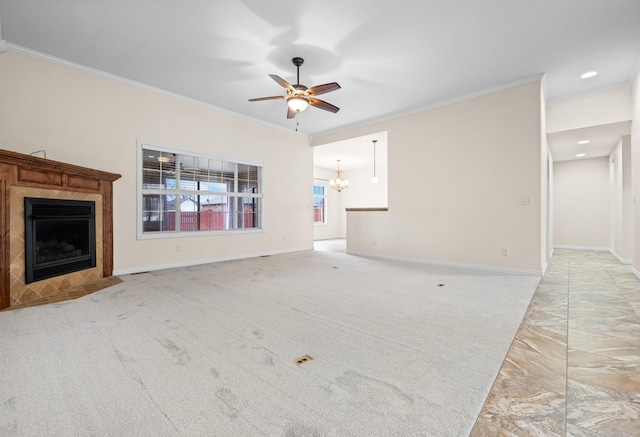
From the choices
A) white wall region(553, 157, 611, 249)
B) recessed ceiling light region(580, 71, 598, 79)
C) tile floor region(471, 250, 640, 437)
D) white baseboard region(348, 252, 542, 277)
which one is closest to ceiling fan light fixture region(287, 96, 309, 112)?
tile floor region(471, 250, 640, 437)

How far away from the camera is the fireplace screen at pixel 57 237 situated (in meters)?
3.10

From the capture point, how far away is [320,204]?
38.3 ft

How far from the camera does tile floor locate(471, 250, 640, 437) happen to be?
4.30 feet

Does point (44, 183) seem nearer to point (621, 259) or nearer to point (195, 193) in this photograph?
point (195, 193)

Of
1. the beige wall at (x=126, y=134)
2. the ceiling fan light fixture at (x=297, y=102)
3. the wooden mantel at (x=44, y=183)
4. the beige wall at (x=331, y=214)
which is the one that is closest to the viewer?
the wooden mantel at (x=44, y=183)

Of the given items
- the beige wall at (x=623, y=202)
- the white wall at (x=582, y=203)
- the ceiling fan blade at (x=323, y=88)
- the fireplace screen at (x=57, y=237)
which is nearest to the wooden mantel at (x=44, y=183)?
the fireplace screen at (x=57, y=237)

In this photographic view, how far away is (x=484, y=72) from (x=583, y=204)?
5720 mm

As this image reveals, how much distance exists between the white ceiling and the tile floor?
3.03 metres

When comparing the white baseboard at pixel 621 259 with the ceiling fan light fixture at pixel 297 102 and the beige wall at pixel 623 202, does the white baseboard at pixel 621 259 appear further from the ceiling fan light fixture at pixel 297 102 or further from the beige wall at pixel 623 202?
the ceiling fan light fixture at pixel 297 102

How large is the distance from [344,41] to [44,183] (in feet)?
12.5

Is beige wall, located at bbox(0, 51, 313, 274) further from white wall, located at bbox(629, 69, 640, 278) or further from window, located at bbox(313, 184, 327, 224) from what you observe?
white wall, located at bbox(629, 69, 640, 278)

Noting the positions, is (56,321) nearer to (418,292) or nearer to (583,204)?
(418,292)

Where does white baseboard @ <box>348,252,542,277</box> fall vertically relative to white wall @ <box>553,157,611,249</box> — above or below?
A: below

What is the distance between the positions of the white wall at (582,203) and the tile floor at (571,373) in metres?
5.25
